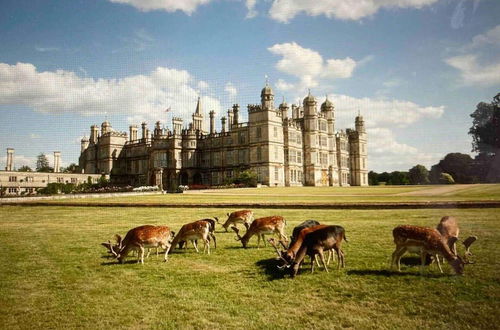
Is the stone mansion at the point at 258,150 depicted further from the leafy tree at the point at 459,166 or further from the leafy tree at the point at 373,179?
the leafy tree at the point at 459,166

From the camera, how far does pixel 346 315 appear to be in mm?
6062

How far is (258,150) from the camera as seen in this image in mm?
63969

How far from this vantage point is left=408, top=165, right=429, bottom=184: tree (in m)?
83.0

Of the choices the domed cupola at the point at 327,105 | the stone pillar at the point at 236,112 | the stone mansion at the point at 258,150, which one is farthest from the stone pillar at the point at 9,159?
the domed cupola at the point at 327,105

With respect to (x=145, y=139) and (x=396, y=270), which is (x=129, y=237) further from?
(x=145, y=139)

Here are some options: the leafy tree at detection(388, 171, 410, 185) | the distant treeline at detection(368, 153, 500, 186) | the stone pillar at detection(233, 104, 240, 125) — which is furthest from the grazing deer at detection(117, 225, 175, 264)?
the leafy tree at detection(388, 171, 410, 185)

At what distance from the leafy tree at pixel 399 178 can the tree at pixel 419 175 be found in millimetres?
1100

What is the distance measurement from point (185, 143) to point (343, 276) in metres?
65.2

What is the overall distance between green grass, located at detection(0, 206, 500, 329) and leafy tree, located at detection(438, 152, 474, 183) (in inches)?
2639

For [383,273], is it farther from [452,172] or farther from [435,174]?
[435,174]

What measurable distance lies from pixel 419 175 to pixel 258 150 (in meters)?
43.0

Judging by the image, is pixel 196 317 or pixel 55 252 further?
pixel 55 252

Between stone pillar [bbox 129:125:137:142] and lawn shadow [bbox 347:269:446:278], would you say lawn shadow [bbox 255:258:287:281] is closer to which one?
lawn shadow [bbox 347:269:446:278]

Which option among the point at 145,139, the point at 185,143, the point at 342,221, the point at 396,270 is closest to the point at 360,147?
the point at 185,143
